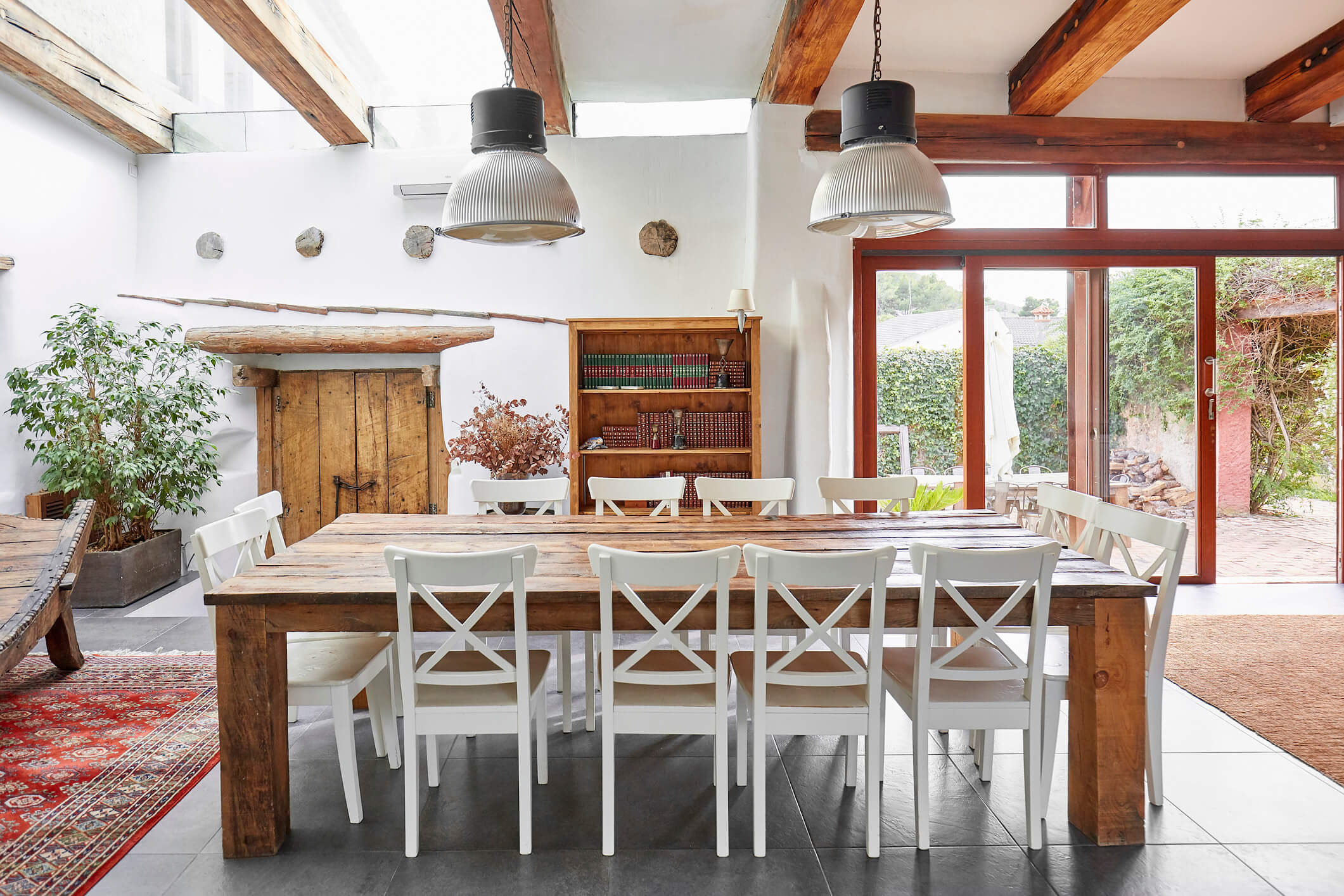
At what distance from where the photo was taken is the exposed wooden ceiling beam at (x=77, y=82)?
451 centimetres

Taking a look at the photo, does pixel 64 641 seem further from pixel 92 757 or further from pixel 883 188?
pixel 883 188

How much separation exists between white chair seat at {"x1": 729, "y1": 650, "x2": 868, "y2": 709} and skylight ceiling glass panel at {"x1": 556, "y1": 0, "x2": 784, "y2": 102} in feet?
11.6

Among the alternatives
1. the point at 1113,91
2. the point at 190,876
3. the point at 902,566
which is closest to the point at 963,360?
the point at 1113,91

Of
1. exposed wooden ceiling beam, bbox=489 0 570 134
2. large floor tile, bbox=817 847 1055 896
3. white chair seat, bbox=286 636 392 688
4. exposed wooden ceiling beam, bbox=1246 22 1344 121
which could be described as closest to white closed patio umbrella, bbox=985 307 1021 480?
exposed wooden ceiling beam, bbox=1246 22 1344 121

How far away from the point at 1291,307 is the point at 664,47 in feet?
15.0

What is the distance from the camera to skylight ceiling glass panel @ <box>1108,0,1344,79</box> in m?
4.58

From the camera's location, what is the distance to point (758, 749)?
2.49 m

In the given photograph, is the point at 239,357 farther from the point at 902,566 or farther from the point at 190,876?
the point at 902,566

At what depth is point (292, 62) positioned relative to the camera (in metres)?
4.60

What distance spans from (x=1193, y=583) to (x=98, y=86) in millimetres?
7835

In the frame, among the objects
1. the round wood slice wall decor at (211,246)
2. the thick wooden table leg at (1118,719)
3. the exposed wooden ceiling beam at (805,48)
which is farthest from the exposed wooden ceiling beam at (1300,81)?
the round wood slice wall decor at (211,246)

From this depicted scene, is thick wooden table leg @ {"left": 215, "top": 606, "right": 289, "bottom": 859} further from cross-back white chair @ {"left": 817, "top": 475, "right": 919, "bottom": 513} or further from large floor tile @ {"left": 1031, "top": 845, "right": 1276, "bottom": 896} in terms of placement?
cross-back white chair @ {"left": 817, "top": 475, "right": 919, "bottom": 513}

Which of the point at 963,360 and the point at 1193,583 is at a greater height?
the point at 963,360

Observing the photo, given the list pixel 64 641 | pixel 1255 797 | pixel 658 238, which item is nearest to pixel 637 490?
pixel 658 238
